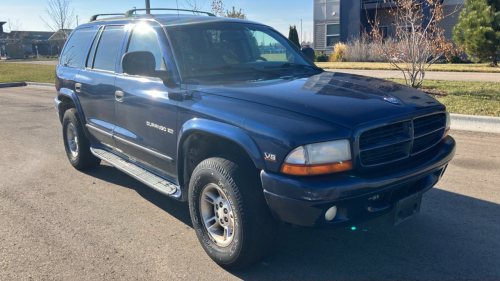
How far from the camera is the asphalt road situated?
3.23 metres

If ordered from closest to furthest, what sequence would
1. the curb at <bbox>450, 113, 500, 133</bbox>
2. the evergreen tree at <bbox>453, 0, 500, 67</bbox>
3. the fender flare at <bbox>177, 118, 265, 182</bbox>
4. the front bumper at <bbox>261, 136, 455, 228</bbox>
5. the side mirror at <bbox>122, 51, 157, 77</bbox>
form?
the front bumper at <bbox>261, 136, 455, 228</bbox>, the fender flare at <bbox>177, 118, 265, 182</bbox>, the side mirror at <bbox>122, 51, 157, 77</bbox>, the curb at <bbox>450, 113, 500, 133</bbox>, the evergreen tree at <bbox>453, 0, 500, 67</bbox>

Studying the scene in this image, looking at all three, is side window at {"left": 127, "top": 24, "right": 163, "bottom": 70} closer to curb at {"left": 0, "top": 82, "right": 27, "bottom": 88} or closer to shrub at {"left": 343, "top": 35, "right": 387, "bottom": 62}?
curb at {"left": 0, "top": 82, "right": 27, "bottom": 88}

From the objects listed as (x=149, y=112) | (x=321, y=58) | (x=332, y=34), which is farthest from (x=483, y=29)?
(x=149, y=112)

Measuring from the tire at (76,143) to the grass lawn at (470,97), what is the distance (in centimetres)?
658

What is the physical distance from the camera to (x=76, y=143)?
5.73 m

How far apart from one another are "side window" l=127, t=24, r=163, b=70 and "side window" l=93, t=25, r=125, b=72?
0.29 m

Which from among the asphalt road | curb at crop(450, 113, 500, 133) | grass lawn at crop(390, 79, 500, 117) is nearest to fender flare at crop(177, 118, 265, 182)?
the asphalt road

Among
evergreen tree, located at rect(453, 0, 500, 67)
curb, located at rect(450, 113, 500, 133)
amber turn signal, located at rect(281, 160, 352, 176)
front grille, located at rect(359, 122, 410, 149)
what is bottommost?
curb, located at rect(450, 113, 500, 133)

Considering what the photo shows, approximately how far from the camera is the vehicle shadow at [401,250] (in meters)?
3.16

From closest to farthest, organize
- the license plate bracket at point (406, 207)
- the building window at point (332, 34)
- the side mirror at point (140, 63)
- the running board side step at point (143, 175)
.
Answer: the license plate bracket at point (406, 207), the side mirror at point (140, 63), the running board side step at point (143, 175), the building window at point (332, 34)

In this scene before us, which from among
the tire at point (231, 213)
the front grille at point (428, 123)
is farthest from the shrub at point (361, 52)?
the tire at point (231, 213)

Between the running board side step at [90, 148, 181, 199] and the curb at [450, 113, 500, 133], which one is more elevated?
the running board side step at [90, 148, 181, 199]

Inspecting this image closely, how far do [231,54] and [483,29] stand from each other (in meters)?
18.1

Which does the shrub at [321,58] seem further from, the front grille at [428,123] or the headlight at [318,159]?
the headlight at [318,159]
